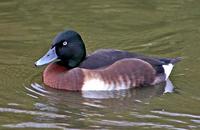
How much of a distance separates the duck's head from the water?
1.43ft

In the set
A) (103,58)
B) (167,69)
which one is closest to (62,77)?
(103,58)

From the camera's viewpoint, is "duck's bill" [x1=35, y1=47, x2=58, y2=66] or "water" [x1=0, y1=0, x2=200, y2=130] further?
"duck's bill" [x1=35, y1=47, x2=58, y2=66]

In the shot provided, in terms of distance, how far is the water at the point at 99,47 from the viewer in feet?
28.1

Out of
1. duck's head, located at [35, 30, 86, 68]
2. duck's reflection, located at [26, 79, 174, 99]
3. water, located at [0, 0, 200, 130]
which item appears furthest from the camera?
duck's head, located at [35, 30, 86, 68]

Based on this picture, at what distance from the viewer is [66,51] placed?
9.93m

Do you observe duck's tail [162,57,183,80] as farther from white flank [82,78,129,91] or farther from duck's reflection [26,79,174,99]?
white flank [82,78,129,91]

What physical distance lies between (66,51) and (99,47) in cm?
190

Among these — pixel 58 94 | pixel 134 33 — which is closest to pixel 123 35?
pixel 134 33

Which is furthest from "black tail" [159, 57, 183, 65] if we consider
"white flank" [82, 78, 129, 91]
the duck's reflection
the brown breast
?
the brown breast

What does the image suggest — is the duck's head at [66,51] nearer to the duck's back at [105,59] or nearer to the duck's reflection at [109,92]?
the duck's back at [105,59]

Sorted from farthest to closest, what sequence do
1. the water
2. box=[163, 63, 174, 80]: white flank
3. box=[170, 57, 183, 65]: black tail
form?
box=[170, 57, 183, 65]: black tail < box=[163, 63, 174, 80]: white flank < the water

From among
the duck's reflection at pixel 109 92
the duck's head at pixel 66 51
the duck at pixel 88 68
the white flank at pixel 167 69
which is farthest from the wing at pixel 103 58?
the duck's reflection at pixel 109 92

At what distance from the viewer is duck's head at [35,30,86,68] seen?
984cm

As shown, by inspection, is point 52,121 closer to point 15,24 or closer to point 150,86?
point 150,86
